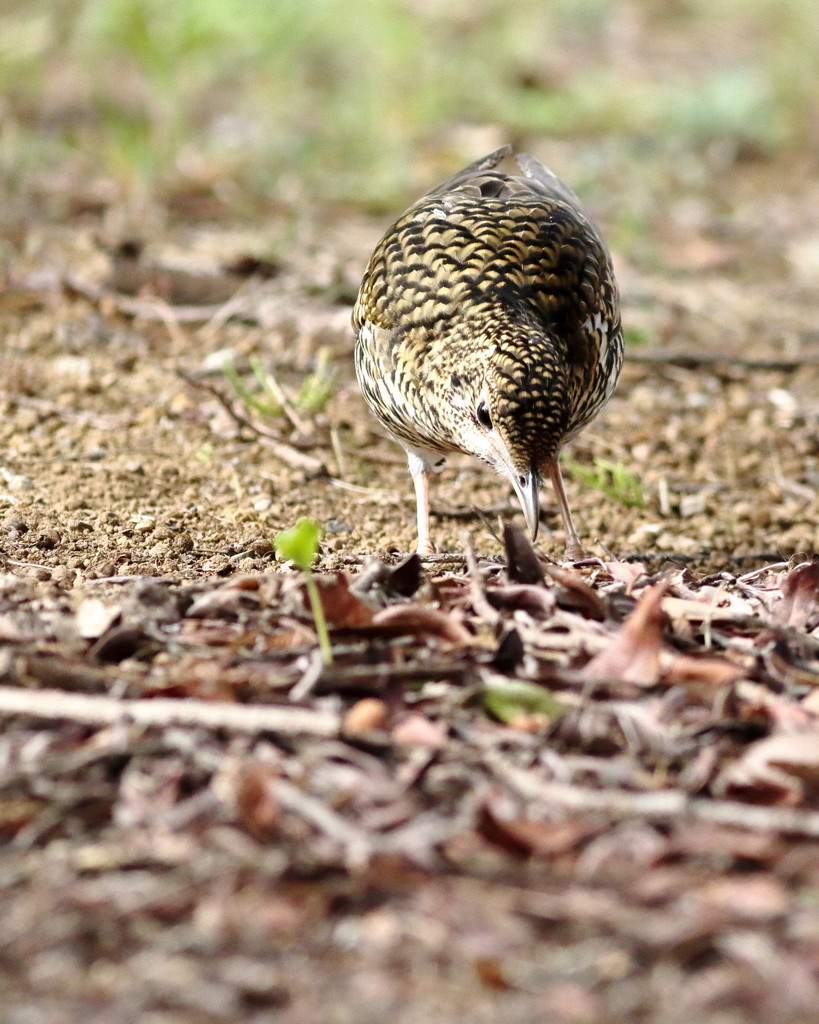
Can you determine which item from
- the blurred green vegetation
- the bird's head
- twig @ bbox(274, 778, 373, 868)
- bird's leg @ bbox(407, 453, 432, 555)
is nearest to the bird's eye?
the bird's head

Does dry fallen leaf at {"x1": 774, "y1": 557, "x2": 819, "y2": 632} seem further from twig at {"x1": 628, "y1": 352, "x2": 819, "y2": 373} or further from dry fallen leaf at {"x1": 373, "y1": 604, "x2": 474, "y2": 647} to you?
twig at {"x1": 628, "y1": 352, "x2": 819, "y2": 373}

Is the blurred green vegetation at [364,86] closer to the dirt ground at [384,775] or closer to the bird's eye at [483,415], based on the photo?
→ the dirt ground at [384,775]

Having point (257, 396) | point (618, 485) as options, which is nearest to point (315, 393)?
point (257, 396)

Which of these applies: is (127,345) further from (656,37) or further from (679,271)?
(656,37)

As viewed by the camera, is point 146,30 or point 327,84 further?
point 327,84

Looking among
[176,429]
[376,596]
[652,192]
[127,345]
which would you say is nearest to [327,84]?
[652,192]

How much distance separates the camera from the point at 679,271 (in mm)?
11141

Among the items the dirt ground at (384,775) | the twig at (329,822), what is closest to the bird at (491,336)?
the dirt ground at (384,775)

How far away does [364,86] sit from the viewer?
1488 cm

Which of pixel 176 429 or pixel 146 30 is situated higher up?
pixel 146 30

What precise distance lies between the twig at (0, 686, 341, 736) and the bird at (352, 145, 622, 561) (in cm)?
178

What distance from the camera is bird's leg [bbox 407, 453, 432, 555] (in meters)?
5.98

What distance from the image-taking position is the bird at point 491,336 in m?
5.06

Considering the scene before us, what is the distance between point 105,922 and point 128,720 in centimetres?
67
